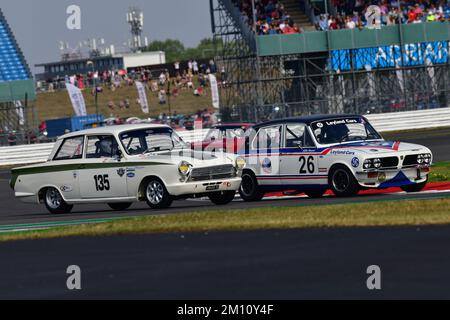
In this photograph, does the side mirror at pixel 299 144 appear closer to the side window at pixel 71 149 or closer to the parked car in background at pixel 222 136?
the side window at pixel 71 149

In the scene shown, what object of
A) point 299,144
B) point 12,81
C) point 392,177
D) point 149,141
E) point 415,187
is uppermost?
point 12,81

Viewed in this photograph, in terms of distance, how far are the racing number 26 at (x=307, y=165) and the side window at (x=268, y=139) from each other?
0.72m

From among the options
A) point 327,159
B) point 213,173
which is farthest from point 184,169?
point 327,159

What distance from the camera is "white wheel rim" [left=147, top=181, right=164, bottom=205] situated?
1923 cm

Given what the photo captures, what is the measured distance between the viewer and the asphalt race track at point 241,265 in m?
8.81

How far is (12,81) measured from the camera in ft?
185

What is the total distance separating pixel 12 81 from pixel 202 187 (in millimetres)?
38913

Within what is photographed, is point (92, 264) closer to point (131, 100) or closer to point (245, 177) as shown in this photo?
point (245, 177)

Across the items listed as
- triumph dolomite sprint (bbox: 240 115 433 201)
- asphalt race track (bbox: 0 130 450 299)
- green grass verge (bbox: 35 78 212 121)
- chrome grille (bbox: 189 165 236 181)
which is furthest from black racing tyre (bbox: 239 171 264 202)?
green grass verge (bbox: 35 78 212 121)

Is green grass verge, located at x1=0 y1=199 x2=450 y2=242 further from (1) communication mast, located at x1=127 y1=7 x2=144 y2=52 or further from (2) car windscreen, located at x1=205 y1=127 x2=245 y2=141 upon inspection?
(1) communication mast, located at x1=127 y1=7 x2=144 y2=52

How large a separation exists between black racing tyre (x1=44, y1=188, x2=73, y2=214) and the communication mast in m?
128

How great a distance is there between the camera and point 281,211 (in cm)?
1594

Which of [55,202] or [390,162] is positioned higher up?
[390,162]

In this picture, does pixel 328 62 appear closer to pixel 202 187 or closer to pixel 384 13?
pixel 384 13
